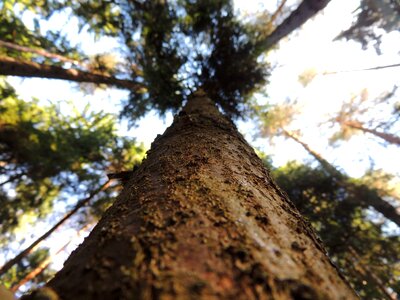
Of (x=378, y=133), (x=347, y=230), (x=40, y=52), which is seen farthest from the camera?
(x=378, y=133)

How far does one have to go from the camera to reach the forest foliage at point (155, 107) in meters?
7.45

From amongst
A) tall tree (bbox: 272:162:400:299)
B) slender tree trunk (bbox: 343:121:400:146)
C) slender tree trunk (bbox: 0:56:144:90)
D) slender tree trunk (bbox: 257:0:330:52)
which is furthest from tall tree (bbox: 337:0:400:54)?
slender tree trunk (bbox: 0:56:144:90)

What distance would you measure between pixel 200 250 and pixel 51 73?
8.83 meters

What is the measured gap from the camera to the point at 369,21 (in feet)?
30.2

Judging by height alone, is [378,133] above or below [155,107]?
above

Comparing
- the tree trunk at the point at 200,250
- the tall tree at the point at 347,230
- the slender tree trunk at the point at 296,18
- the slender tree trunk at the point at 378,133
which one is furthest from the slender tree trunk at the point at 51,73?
the slender tree trunk at the point at 378,133

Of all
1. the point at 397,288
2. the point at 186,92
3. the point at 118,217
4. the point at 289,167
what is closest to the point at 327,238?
the point at 397,288

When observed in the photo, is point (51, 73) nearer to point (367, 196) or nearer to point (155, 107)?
point (155, 107)

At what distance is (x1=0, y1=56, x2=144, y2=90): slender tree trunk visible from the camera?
23.0 feet

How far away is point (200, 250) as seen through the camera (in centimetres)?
81

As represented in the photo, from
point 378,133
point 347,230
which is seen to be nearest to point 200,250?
point 347,230

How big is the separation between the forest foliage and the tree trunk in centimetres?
661

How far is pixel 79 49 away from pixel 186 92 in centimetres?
391

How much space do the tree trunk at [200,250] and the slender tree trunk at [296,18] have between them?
23.8 ft
